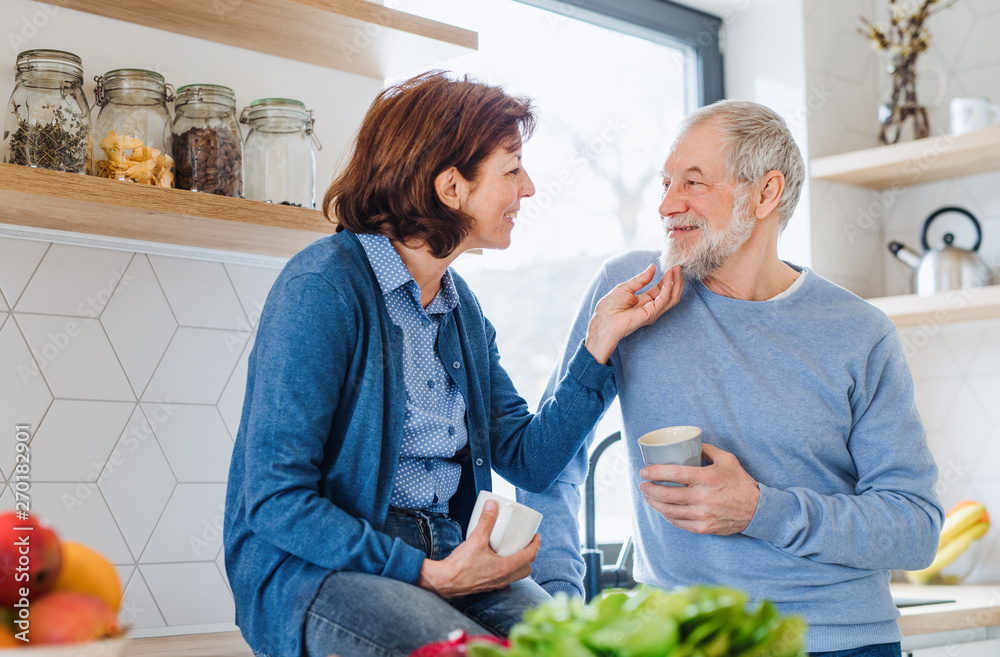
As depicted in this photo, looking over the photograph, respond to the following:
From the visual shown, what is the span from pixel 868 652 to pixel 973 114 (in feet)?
5.02

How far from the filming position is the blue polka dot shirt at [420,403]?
1.23m

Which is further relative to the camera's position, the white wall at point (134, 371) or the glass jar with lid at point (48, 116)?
the white wall at point (134, 371)

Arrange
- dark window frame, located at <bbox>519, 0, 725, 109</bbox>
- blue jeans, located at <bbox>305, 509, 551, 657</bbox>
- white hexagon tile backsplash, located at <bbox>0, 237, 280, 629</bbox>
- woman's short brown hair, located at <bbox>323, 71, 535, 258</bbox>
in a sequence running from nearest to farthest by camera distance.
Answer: blue jeans, located at <bbox>305, 509, 551, 657</bbox> → woman's short brown hair, located at <bbox>323, 71, 535, 258</bbox> → white hexagon tile backsplash, located at <bbox>0, 237, 280, 629</bbox> → dark window frame, located at <bbox>519, 0, 725, 109</bbox>

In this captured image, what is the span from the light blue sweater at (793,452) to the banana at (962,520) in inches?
40.4

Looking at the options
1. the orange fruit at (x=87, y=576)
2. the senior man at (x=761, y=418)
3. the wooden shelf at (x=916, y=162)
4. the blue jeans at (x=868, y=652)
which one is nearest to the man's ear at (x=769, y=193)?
the senior man at (x=761, y=418)

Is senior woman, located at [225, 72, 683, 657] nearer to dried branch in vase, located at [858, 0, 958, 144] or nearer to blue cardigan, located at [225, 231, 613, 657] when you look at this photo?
blue cardigan, located at [225, 231, 613, 657]

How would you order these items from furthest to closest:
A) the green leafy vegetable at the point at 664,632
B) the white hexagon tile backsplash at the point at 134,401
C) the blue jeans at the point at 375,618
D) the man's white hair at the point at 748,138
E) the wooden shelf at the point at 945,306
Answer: the wooden shelf at the point at 945,306 → the man's white hair at the point at 748,138 → the white hexagon tile backsplash at the point at 134,401 → the blue jeans at the point at 375,618 → the green leafy vegetable at the point at 664,632

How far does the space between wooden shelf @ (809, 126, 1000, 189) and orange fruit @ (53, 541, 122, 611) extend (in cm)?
219

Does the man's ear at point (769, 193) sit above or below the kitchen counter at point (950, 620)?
above

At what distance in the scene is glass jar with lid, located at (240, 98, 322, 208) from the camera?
4.97 ft

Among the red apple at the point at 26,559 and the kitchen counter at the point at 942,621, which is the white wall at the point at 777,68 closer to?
the kitchen counter at the point at 942,621

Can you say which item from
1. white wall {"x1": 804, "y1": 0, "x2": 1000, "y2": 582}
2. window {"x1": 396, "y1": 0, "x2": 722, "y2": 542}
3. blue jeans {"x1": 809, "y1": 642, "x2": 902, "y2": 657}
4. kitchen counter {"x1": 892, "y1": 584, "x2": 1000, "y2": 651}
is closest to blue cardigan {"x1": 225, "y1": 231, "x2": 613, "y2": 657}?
Answer: blue jeans {"x1": 809, "y1": 642, "x2": 902, "y2": 657}

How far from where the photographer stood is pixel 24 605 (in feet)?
2.22

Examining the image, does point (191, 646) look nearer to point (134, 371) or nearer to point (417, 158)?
point (134, 371)
